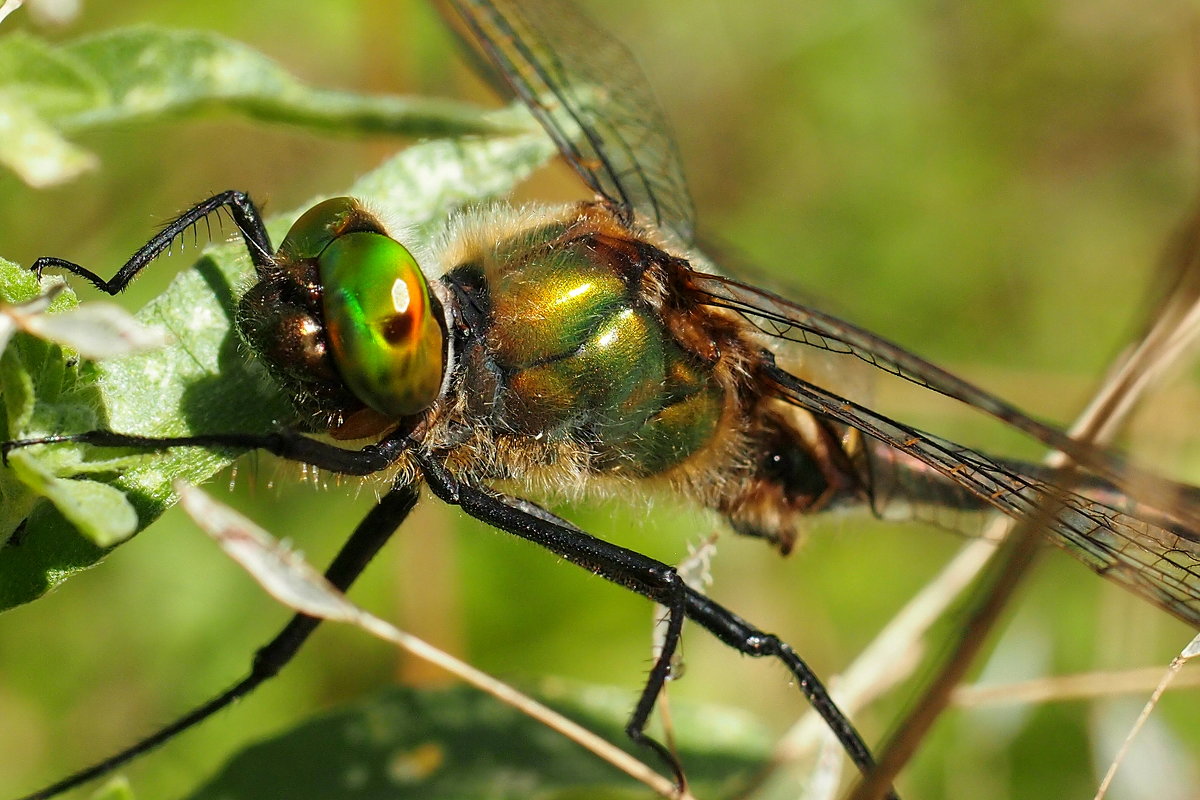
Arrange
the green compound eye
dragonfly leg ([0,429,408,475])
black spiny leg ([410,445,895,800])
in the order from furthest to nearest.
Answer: black spiny leg ([410,445,895,800])
the green compound eye
dragonfly leg ([0,429,408,475])

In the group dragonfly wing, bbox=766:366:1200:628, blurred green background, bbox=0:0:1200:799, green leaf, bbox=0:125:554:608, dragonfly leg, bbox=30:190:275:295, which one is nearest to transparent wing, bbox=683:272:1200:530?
dragonfly wing, bbox=766:366:1200:628

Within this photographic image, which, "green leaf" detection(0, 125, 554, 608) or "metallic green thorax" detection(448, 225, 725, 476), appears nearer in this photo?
"green leaf" detection(0, 125, 554, 608)

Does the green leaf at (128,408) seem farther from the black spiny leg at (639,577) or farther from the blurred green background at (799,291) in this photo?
the black spiny leg at (639,577)

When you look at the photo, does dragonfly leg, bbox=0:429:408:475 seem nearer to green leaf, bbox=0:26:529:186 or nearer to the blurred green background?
the blurred green background

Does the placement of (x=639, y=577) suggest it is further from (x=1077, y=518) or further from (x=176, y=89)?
(x=176, y=89)

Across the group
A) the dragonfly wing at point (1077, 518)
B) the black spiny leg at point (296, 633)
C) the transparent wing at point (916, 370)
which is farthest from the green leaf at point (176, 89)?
the dragonfly wing at point (1077, 518)

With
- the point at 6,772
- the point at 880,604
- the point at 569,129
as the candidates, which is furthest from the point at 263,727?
the point at 880,604

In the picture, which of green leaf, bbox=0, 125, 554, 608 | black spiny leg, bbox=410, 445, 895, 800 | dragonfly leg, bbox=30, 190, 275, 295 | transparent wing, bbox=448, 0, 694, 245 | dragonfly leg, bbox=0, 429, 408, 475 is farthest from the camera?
transparent wing, bbox=448, 0, 694, 245
